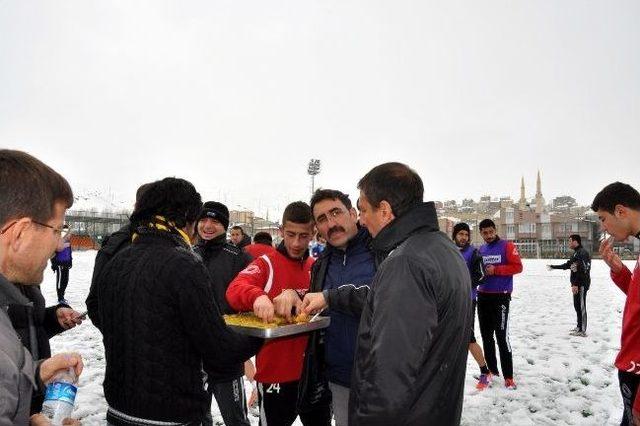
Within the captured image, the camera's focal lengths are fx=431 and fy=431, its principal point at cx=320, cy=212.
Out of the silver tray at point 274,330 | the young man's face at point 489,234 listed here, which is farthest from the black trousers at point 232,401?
the young man's face at point 489,234

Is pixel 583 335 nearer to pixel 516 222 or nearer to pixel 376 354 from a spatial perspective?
pixel 376 354

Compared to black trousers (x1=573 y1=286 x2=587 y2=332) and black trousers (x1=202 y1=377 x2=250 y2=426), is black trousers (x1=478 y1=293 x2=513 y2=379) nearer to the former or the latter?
black trousers (x1=573 y1=286 x2=587 y2=332)

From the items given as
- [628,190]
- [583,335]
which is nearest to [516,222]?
[583,335]

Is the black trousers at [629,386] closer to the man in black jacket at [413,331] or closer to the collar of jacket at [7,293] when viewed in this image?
the man in black jacket at [413,331]

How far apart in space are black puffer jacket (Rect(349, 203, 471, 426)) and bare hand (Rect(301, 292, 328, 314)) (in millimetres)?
592

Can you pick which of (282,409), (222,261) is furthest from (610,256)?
(222,261)

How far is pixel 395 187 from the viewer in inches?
92.1

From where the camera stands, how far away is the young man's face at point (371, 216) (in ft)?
7.84

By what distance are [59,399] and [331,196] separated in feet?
7.65

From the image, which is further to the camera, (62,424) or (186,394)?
(186,394)

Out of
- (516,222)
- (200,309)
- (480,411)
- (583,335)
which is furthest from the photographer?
(516,222)

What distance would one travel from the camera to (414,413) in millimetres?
1977

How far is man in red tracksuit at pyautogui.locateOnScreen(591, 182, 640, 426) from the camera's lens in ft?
9.80

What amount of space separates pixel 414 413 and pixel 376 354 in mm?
338
